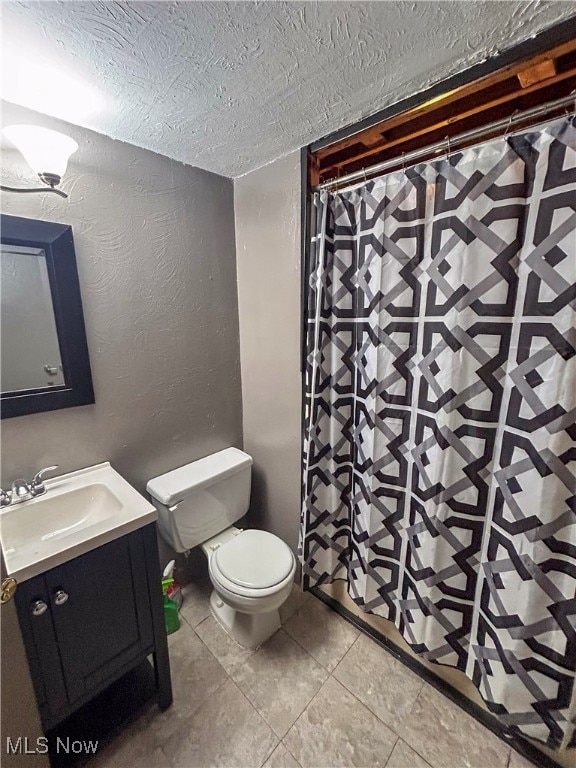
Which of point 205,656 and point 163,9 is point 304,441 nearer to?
point 205,656

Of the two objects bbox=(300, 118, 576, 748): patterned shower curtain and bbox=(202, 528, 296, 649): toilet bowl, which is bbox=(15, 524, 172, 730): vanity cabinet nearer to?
bbox=(202, 528, 296, 649): toilet bowl

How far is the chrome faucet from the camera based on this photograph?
1.12 m

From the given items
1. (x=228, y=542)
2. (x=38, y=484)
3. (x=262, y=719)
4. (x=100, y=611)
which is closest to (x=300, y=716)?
(x=262, y=719)

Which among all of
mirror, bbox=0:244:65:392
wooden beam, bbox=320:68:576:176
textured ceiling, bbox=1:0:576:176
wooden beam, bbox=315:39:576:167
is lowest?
mirror, bbox=0:244:65:392

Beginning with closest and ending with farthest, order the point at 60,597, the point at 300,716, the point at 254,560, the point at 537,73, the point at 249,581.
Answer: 1. the point at 537,73
2. the point at 60,597
3. the point at 300,716
4. the point at 249,581
5. the point at 254,560

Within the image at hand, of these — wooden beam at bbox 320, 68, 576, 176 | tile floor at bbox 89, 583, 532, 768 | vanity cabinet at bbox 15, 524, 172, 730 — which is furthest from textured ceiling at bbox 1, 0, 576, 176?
tile floor at bbox 89, 583, 532, 768

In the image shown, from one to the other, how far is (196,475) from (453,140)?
5.32 ft

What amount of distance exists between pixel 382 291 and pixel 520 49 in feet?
2.22

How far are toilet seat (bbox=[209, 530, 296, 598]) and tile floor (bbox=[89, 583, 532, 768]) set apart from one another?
39cm

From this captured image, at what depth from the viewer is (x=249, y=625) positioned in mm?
1453

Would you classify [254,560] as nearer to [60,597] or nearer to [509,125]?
[60,597]

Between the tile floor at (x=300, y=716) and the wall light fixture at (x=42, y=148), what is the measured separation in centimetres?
193

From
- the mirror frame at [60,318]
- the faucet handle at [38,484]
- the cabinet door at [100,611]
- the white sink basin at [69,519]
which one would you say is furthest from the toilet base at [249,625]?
the mirror frame at [60,318]

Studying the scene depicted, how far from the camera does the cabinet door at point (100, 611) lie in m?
0.96
